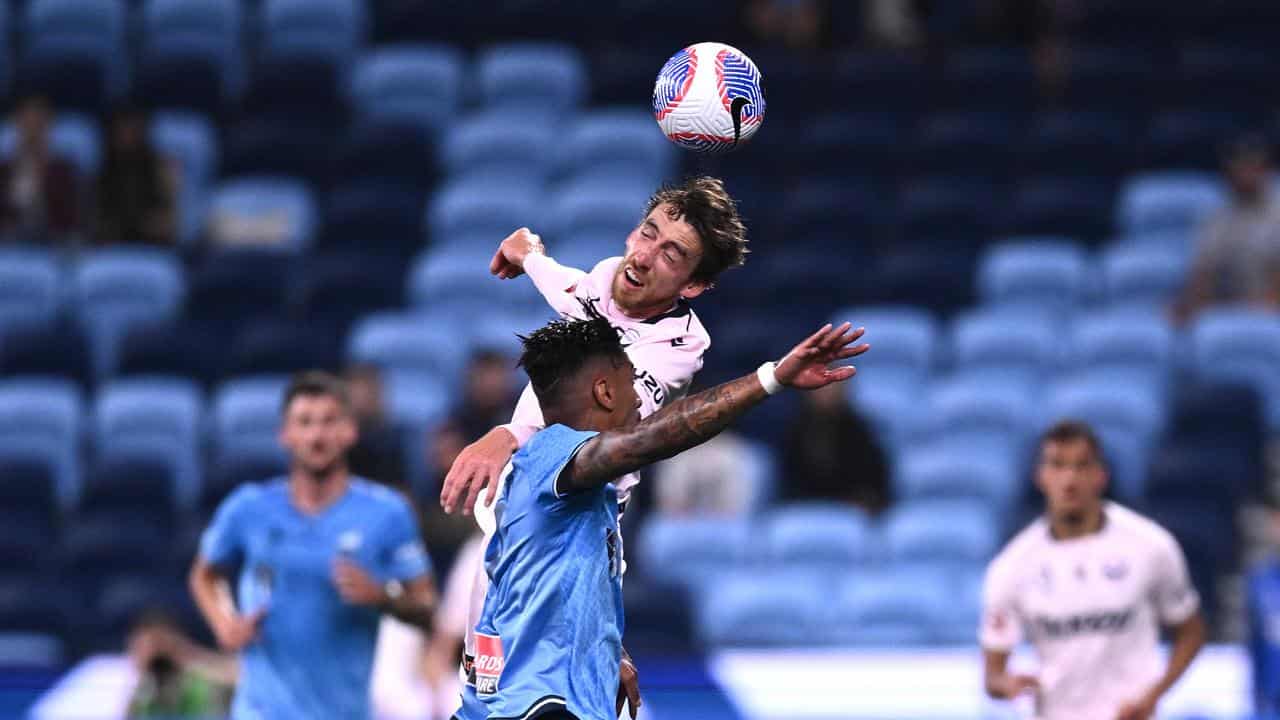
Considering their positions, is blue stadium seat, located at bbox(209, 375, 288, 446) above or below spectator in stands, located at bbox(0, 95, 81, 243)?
below

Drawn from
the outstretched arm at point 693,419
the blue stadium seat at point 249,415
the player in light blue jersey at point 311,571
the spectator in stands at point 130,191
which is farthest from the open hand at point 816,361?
the spectator in stands at point 130,191

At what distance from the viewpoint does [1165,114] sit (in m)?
14.0

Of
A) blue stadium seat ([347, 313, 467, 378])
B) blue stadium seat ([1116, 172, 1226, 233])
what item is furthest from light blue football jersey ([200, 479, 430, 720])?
blue stadium seat ([1116, 172, 1226, 233])

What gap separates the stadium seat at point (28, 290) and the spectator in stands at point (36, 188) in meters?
0.43

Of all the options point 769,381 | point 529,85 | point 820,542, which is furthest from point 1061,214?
point 769,381

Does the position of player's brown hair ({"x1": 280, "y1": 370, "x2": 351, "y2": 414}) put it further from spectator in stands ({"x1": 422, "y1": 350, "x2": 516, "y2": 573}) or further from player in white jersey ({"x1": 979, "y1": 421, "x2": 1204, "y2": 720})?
spectator in stands ({"x1": 422, "y1": 350, "x2": 516, "y2": 573})

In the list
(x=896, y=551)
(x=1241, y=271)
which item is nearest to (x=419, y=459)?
(x=896, y=551)

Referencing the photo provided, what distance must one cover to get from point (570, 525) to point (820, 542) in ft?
20.8

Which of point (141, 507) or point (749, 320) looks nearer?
point (141, 507)

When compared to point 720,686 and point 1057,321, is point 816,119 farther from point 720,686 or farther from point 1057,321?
point 720,686

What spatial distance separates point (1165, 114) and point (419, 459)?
606cm

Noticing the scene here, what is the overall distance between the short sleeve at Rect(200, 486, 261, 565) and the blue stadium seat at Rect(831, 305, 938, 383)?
5914 mm

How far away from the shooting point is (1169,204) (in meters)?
13.5

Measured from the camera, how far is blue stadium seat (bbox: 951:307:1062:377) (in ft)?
40.8
